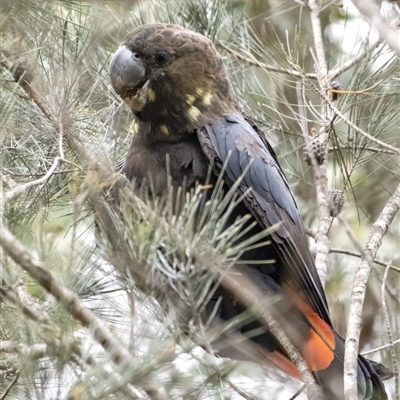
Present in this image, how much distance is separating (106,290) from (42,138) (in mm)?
550

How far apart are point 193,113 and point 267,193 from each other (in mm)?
357

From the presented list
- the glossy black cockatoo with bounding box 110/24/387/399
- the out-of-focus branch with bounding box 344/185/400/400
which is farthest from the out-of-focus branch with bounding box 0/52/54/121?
the out-of-focus branch with bounding box 344/185/400/400

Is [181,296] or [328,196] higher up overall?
[328,196]

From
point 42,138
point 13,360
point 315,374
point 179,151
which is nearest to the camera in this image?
point 13,360

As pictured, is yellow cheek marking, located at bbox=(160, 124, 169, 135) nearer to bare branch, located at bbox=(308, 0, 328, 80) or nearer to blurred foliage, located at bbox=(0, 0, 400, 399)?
blurred foliage, located at bbox=(0, 0, 400, 399)

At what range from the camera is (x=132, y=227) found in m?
1.41

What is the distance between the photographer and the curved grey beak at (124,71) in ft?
7.38

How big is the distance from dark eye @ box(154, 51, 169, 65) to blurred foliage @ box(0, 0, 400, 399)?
19cm

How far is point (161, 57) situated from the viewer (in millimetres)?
2330

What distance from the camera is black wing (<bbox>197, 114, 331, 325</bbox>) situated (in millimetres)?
2158

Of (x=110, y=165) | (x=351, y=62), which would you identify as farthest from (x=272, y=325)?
(x=351, y=62)

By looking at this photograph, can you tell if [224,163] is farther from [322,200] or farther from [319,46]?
[319,46]

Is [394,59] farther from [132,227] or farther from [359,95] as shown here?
[132,227]

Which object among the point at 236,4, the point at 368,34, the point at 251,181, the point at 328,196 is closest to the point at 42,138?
the point at 251,181
